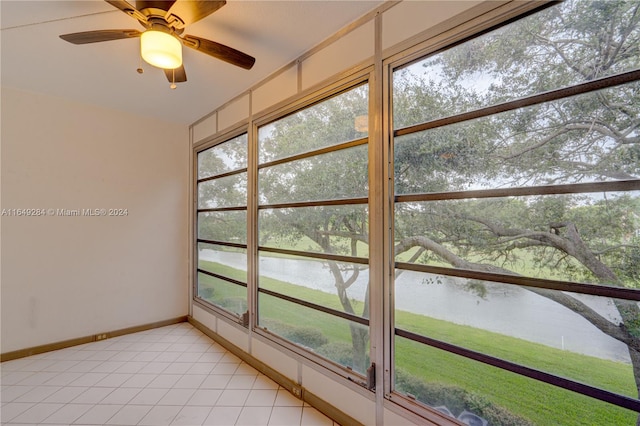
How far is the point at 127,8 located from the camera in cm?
162

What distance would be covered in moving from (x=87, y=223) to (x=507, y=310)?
184 inches

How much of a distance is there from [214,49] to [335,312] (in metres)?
2.25

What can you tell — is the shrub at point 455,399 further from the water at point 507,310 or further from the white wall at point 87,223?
the white wall at point 87,223

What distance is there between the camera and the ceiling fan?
5.14 ft

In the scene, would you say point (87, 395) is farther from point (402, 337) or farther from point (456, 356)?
point (456, 356)


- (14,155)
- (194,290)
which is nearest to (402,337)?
(194,290)

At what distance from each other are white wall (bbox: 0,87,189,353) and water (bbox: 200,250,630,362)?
342 cm

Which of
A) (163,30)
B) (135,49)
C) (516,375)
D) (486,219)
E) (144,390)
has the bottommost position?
(144,390)

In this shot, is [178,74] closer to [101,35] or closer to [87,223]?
[101,35]

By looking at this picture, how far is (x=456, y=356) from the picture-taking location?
1.67 metres

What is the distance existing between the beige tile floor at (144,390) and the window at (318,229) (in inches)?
22.0

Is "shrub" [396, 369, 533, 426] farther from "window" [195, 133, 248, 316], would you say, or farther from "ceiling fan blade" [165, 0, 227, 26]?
"ceiling fan blade" [165, 0, 227, 26]

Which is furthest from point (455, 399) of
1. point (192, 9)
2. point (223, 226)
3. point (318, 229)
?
point (223, 226)

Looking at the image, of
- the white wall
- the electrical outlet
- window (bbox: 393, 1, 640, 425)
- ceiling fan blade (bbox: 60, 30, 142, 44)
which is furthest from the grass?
the white wall
